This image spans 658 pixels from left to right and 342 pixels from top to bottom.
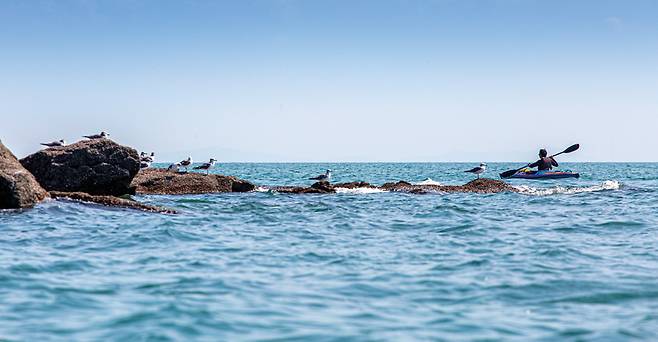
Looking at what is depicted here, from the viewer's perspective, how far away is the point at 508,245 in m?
12.5

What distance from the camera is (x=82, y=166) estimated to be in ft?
66.4

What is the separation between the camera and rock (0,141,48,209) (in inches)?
615

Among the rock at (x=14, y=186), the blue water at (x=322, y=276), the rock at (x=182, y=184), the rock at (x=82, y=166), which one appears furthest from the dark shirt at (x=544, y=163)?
the rock at (x=14, y=186)

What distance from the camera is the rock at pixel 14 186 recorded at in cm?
1562

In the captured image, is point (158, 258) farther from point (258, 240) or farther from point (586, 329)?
point (586, 329)

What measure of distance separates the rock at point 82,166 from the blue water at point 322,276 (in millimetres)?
3030

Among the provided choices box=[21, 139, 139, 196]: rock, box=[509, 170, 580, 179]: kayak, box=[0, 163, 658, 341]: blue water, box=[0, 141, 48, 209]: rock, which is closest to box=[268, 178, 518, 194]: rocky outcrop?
box=[21, 139, 139, 196]: rock

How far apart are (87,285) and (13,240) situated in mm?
4358

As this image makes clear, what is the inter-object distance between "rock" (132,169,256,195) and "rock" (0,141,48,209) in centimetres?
780

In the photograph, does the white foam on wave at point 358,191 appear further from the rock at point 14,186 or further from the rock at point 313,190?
the rock at point 14,186

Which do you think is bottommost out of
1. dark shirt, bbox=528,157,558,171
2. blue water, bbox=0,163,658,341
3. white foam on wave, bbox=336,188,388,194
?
blue water, bbox=0,163,658,341

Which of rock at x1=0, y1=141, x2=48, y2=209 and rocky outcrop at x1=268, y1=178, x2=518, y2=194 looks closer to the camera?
rock at x1=0, y1=141, x2=48, y2=209

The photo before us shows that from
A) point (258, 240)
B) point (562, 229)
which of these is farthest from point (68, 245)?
point (562, 229)

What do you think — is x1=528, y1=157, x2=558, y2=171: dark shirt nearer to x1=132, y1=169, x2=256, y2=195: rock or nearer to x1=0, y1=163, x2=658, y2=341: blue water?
x1=132, y1=169, x2=256, y2=195: rock
